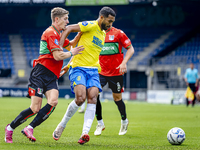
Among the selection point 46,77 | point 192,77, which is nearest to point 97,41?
point 46,77

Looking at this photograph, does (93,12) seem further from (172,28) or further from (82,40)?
(82,40)

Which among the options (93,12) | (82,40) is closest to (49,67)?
(82,40)

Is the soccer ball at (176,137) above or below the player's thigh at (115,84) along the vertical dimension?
below

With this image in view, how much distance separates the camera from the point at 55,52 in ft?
16.3

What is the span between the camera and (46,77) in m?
5.17

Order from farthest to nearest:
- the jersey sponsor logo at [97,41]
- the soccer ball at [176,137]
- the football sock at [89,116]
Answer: the jersey sponsor logo at [97,41]
the soccer ball at [176,137]
the football sock at [89,116]

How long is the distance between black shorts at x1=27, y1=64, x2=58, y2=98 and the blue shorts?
0.31 m

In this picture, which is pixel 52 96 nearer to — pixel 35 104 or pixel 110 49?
pixel 35 104

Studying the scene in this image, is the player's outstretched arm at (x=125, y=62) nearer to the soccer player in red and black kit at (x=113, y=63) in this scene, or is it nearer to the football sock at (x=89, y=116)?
the soccer player in red and black kit at (x=113, y=63)

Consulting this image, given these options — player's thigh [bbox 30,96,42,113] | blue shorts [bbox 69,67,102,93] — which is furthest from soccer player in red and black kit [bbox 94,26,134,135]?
player's thigh [bbox 30,96,42,113]

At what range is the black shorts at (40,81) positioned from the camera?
198 inches

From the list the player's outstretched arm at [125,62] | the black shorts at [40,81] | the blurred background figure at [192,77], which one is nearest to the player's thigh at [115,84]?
the player's outstretched arm at [125,62]

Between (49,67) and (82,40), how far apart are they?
0.73m

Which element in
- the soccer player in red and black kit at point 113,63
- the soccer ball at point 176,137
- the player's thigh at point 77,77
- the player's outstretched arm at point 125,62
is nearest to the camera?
the player's thigh at point 77,77
